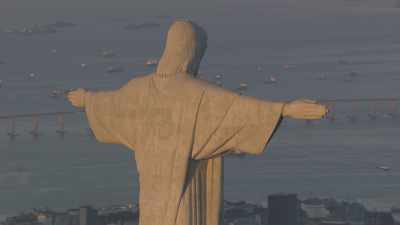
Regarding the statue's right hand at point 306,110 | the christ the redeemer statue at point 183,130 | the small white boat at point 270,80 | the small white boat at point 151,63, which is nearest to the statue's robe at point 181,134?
the christ the redeemer statue at point 183,130

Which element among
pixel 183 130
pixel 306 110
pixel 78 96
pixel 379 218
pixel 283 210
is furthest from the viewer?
pixel 379 218

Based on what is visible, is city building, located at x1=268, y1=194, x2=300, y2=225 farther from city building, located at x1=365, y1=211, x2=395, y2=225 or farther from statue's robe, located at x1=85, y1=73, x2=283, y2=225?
statue's robe, located at x1=85, y1=73, x2=283, y2=225

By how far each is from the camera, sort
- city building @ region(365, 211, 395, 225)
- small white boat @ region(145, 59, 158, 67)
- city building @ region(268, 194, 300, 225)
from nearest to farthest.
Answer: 1. city building @ region(268, 194, 300, 225)
2. city building @ region(365, 211, 395, 225)
3. small white boat @ region(145, 59, 158, 67)

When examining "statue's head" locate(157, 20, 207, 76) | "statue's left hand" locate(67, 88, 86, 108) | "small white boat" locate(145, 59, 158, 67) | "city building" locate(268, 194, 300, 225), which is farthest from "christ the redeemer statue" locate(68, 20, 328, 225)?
"small white boat" locate(145, 59, 158, 67)

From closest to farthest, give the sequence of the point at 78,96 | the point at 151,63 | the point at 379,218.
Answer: the point at 78,96 → the point at 379,218 → the point at 151,63

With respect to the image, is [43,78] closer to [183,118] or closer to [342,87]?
[342,87]

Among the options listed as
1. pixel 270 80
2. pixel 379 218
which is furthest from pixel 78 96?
pixel 270 80

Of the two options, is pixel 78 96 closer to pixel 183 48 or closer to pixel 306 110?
pixel 183 48
